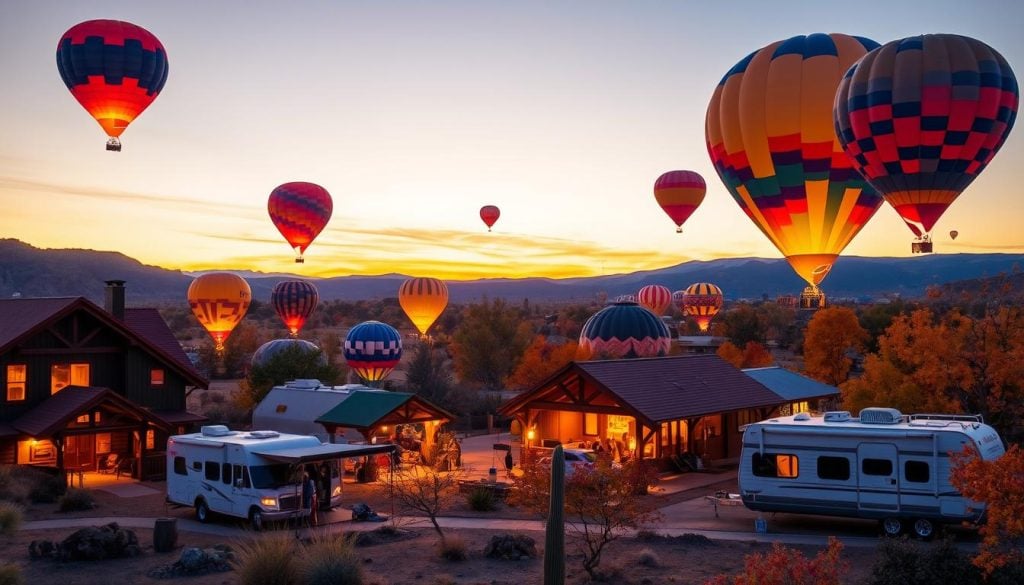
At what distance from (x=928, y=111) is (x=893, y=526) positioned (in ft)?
42.8

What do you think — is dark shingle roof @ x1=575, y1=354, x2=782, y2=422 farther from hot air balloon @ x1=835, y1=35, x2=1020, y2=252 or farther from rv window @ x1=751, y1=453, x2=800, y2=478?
hot air balloon @ x1=835, y1=35, x2=1020, y2=252

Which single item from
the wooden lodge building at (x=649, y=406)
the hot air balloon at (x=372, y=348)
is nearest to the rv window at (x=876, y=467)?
the wooden lodge building at (x=649, y=406)

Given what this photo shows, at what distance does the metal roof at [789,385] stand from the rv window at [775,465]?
1399 cm

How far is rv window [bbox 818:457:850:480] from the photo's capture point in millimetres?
21281

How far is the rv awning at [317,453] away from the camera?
21891mm

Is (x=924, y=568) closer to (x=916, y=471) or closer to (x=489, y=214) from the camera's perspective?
(x=916, y=471)

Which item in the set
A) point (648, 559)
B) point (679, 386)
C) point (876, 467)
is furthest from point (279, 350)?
point (876, 467)

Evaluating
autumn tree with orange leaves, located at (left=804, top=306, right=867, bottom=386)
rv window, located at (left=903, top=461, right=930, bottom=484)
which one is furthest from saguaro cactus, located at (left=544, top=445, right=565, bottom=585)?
autumn tree with orange leaves, located at (left=804, top=306, right=867, bottom=386)

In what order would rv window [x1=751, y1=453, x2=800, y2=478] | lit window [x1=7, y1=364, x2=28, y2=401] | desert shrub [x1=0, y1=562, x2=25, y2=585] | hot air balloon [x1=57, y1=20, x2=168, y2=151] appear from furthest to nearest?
hot air balloon [x1=57, y1=20, x2=168, y2=151]
lit window [x1=7, y1=364, x2=28, y2=401]
rv window [x1=751, y1=453, x2=800, y2=478]
desert shrub [x1=0, y1=562, x2=25, y2=585]

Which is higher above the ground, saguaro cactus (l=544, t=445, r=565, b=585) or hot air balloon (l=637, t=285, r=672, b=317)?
hot air balloon (l=637, t=285, r=672, b=317)

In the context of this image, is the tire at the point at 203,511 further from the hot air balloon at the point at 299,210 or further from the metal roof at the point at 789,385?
the hot air balloon at the point at 299,210

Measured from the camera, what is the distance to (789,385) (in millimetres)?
37719

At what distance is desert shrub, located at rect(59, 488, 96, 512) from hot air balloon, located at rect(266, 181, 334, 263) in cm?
3336

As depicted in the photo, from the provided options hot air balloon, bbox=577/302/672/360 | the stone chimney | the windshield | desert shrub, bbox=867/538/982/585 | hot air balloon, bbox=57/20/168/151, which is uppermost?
hot air balloon, bbox=57/20/168/151
